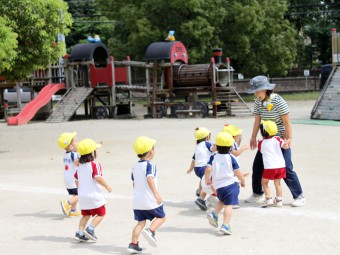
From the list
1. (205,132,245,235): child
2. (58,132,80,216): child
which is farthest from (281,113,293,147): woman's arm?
(58,132,80,216): child

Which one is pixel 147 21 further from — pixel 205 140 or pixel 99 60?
pixel 205 140

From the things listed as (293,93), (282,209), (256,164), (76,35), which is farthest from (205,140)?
(76,35)

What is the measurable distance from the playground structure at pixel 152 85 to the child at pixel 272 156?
20658 mm

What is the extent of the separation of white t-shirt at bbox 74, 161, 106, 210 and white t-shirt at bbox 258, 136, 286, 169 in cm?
239

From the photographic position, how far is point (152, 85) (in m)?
32.3

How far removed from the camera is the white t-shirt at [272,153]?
8539 mm

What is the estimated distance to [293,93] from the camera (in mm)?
48719

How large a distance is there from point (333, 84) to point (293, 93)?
23092 mm

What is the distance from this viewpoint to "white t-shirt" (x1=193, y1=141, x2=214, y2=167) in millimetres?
8820

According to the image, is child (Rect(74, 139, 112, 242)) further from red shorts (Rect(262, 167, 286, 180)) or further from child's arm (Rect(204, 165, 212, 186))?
red shorts (Rect(262, 167, 286, 180))

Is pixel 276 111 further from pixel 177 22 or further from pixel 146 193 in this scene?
pixel 177 22

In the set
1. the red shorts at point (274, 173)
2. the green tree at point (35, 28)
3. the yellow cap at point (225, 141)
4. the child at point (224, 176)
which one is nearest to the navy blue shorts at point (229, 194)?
the child at point (224, 176)

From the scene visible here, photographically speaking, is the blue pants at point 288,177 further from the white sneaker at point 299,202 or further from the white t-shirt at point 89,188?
the white t-shirt at point 89,188

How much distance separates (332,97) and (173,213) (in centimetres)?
1805
